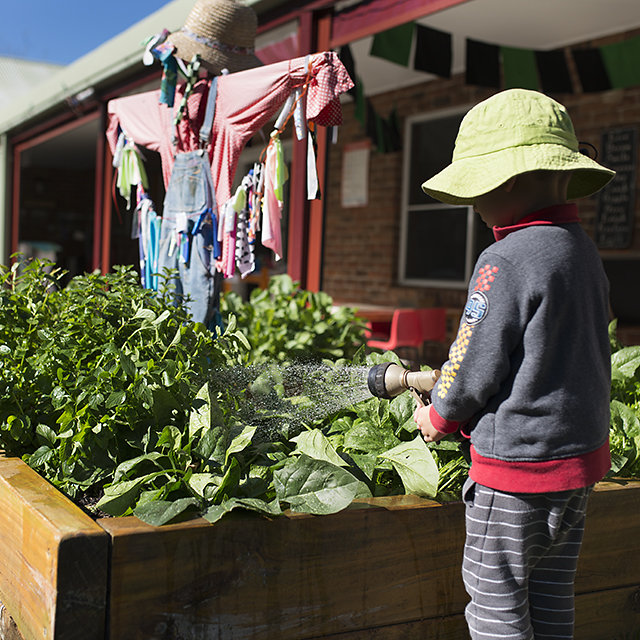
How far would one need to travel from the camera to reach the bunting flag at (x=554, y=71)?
6.02 metres

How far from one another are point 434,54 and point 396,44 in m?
0.50

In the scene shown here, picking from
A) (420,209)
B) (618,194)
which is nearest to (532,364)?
(618,194)

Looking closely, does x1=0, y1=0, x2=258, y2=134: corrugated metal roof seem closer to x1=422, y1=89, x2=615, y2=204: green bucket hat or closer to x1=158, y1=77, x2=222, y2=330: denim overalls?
x1=158, y1=77, x2=222, y2=330: denim overalls

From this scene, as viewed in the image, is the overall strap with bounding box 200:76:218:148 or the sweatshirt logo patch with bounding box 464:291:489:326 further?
the overall strap with bounding box 200:76:218:148

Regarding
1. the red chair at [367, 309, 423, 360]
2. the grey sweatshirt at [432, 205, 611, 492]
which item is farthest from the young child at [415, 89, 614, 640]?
the red chair at [367, 309, 423, 360]

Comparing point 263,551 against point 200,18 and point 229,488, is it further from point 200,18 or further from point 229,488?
point 200,18

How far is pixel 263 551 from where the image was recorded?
5.38ft

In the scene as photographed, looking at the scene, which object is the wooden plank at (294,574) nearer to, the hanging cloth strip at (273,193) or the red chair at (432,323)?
the hanging cloth strip at (273,193)

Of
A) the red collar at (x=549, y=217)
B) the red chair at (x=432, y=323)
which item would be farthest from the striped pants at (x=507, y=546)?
the red chair at (x=432, y=323)

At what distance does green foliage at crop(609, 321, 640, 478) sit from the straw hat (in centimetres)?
191

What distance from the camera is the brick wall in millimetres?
7486

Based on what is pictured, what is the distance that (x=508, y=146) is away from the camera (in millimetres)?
1545

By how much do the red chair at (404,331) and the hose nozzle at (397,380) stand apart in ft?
11.4

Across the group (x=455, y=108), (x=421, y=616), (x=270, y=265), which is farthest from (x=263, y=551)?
(x=270, y=265)
